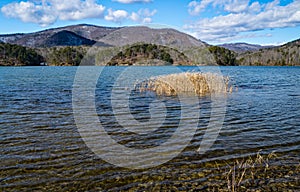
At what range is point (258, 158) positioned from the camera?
31.5ft

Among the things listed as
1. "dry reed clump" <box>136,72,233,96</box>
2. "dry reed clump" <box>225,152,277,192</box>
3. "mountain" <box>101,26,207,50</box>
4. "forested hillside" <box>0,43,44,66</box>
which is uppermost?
"forested hillside" <box>0,43,44,66</box>

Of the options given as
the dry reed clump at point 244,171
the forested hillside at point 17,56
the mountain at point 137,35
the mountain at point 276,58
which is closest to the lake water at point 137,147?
the dry reed clump at point 244,171

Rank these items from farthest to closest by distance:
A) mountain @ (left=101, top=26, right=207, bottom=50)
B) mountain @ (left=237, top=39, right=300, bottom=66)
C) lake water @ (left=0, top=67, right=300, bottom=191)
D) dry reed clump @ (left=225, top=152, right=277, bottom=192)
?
mountain @ (left=237, top=39, right=300, bottom=66) < mountain @ (left=101, top=26, right=207, bottom=50) < lake water @ (left=0, top=67, right=300, bottom=191) < dry reed clump @ (left=225, top=152, right=277, bottom=192)

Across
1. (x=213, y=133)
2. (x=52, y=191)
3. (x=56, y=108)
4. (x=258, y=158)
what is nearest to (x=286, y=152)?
(x=258, y=158)

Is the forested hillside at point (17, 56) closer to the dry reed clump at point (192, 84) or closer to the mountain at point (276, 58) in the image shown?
the mountain at point (276, 58)

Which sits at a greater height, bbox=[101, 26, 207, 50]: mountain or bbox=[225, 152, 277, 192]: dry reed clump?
bbox=[101, 26, 207, 50]: mountain

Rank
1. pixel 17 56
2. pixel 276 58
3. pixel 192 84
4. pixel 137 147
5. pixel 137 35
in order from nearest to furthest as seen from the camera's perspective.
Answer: pixel 137 147, pixel 192 84, pixel 137 35, pixel 17 56, pixel 276 58

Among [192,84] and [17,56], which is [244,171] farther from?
[17,56]

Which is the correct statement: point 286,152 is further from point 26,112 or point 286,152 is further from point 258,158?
point 26,112

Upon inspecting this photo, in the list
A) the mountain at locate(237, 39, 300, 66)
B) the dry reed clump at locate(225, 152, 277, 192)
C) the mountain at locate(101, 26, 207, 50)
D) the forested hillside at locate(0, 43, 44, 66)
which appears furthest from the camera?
the mountain at locate(237, 39, 300, 66)

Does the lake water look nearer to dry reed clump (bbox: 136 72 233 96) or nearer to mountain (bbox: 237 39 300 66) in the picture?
dry reed clump (bbox: 136 72 233 96)

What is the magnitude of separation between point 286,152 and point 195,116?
6.96m

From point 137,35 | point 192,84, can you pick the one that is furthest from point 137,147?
point 137,35

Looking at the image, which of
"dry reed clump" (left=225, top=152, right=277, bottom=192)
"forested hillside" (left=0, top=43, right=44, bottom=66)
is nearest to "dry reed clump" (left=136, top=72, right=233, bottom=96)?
"dry reed clump" (left=225, top=152, right=277, bottom=192)
